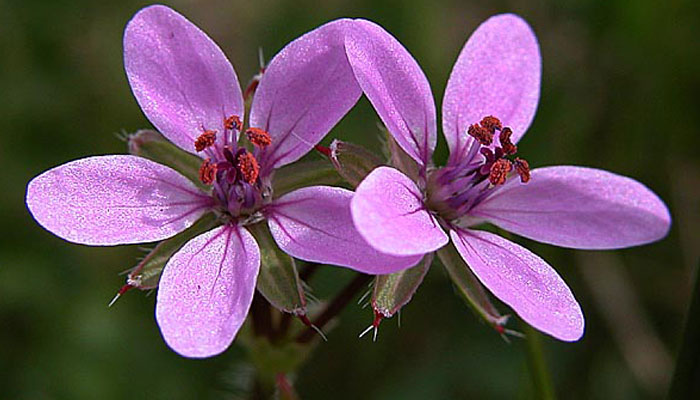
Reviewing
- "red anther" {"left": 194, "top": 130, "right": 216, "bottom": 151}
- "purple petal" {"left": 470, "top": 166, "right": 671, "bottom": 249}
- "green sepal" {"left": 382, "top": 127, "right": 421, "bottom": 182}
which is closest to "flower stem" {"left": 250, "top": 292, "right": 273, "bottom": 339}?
"red anther" {"left": 194, "top": 130, "right": 216, "bottom": 151}

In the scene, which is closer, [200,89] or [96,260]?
[200,89]

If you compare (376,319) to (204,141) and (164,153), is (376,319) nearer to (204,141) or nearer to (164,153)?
(204,141)

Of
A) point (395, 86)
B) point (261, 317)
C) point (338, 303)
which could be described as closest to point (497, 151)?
point (395, 86)

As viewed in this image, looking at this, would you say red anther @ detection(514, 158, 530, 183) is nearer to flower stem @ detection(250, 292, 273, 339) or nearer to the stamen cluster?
the stamen cluster

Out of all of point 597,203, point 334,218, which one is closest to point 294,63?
point 334,218

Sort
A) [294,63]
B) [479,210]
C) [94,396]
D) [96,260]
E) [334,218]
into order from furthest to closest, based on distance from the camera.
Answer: [96,260] < [94,396] < [479,210] < [294,63] < [334,218]

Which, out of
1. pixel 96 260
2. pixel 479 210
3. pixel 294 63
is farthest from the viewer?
pixel 96 260

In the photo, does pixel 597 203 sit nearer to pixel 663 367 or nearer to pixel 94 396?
pixel 663 367

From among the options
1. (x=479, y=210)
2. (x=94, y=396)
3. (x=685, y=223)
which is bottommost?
(x=94, y=396)
